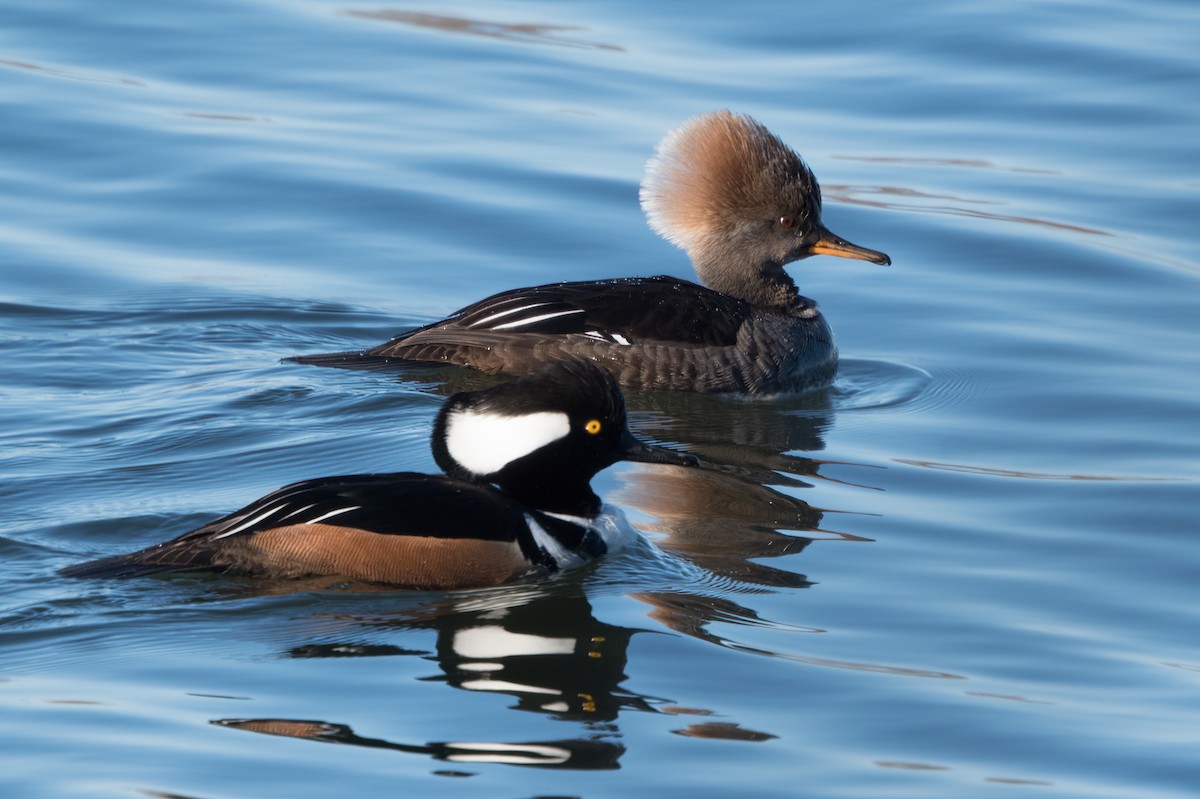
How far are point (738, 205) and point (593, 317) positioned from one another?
4.16ft

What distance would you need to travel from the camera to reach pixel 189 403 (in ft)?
30.5

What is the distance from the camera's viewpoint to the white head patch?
7098 mm

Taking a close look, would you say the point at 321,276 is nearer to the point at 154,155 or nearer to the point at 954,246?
the point at 154,155

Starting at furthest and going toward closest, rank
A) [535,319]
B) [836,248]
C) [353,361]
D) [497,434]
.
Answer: [836,248] < [535,319] < [353,361] < [497,434]

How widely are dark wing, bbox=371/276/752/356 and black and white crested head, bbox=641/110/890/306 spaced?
67 cm

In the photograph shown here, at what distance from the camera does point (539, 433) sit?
7.12m

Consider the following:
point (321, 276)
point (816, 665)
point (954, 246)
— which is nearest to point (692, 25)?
point (954, 246)

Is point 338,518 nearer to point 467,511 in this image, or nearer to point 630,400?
point 467,511

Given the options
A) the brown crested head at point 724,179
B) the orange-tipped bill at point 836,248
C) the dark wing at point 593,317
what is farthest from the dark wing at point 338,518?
the orange-tipped bill at point 836,248

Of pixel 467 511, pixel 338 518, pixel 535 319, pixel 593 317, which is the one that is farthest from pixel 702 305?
pixel 338 518

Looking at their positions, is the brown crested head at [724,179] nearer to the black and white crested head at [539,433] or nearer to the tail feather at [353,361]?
the tail feather at [353,361]

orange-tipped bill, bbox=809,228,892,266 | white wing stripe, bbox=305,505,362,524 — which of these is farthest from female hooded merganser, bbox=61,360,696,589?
orange-tipped bill, bbox=809,228,892,266

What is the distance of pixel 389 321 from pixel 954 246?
4.16 m

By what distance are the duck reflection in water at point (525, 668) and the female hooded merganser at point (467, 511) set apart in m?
0.18
